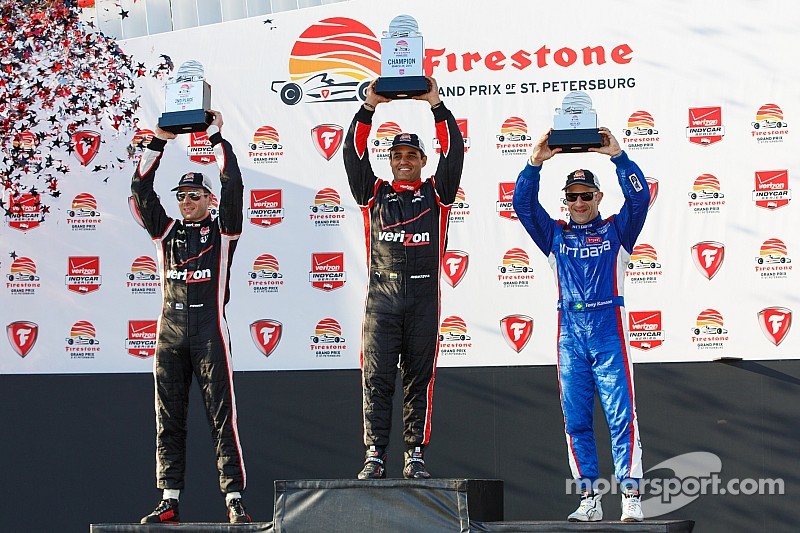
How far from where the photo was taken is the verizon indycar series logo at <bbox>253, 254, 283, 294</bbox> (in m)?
4.96

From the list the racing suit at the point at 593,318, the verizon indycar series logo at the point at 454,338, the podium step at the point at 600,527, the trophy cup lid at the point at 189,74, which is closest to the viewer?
the podium step at the point at 600,527

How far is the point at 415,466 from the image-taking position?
3.31 meters

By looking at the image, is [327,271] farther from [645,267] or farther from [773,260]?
[773,260]

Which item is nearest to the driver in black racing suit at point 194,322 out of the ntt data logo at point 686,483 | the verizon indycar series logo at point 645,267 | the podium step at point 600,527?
the podium step at point 600,527

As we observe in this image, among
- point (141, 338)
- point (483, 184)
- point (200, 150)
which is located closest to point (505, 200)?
point (483, 184)

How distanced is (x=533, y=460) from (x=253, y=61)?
2660 millimetres

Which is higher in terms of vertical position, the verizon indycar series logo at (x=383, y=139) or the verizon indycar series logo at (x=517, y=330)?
the verizon indycar series logo at (x=383, y=139)

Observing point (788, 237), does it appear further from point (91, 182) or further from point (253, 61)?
point (91, 182)

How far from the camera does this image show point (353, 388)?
4875mm

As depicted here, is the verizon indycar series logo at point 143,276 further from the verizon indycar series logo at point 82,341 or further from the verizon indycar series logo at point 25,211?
the verizon indycar series logo at point 25,211

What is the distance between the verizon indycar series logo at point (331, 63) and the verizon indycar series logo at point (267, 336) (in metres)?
1.23

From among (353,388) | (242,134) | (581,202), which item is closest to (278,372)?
(353,388)

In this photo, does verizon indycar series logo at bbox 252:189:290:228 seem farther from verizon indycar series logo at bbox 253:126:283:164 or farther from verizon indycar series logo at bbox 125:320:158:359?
verizon indycar series logo at bbox 125:320:158:359

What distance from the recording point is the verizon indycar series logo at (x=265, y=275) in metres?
4.96
